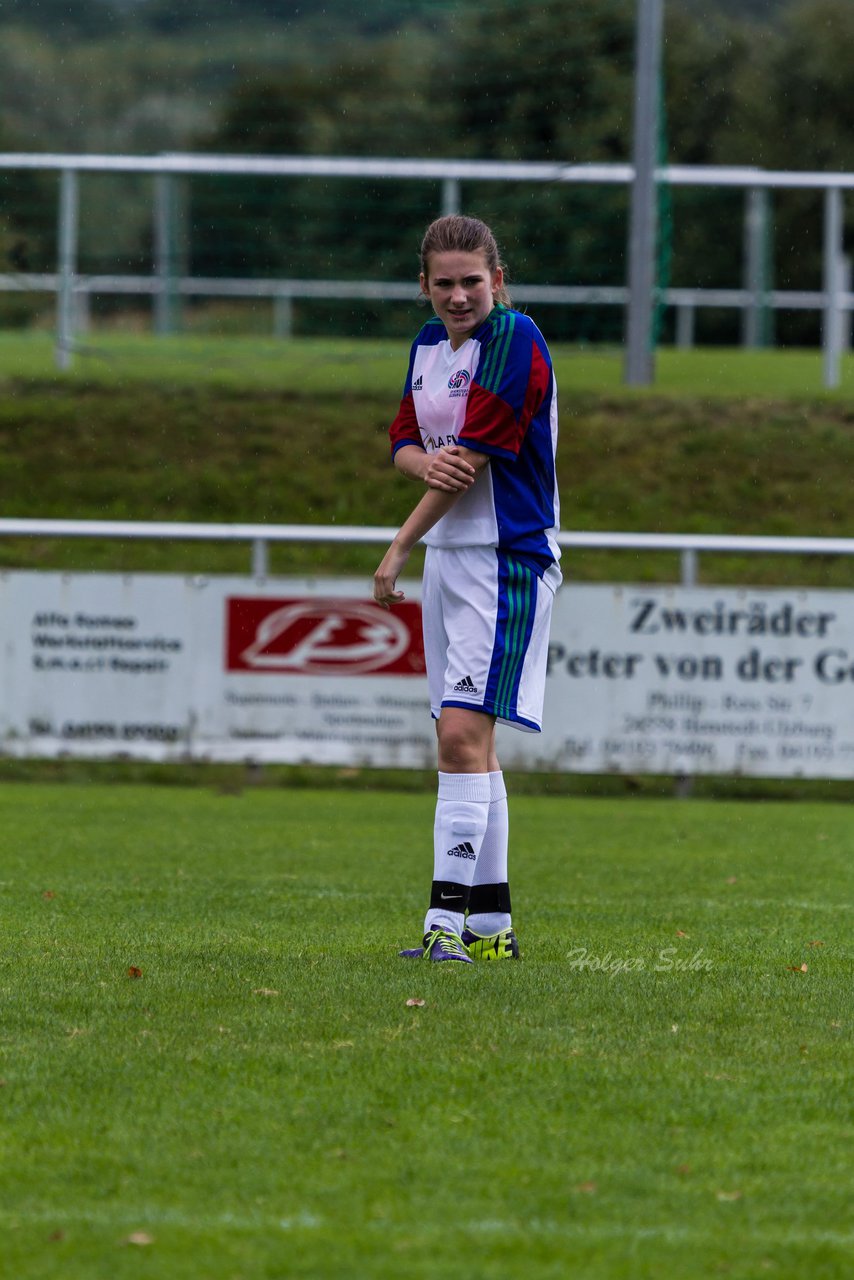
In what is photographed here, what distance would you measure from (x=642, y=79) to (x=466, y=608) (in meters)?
10.6

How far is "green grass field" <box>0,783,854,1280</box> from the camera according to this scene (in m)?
2.71

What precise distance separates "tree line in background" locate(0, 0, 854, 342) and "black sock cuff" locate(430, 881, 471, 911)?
1284 centimetres

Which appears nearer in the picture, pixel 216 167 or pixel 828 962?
pixel 828 962

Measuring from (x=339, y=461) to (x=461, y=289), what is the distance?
10573mm

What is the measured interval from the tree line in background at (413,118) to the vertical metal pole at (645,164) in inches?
85.5

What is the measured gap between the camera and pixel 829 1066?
3.81m

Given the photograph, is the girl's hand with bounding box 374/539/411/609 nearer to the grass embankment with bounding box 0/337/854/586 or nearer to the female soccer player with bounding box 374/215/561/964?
the female soccer player with bounding box 374/215/561/964

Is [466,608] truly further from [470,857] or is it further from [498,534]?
[470,857]

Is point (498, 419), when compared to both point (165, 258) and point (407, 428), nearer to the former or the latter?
point (407, 428)

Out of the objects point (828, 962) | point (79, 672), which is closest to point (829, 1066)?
point (828, 962)

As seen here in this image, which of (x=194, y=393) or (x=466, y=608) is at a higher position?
(x=194, y=393)

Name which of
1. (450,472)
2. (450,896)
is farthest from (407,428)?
(450,896)

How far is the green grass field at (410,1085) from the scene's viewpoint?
8.90 ft

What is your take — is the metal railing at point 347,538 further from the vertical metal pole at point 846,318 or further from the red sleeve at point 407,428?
the vertical metal pole at point 846,318
